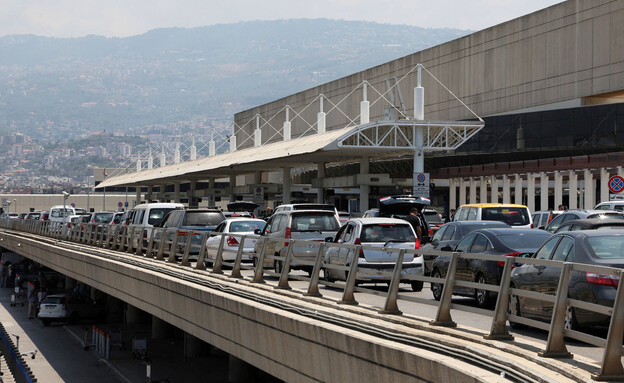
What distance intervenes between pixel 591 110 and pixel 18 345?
122 ft

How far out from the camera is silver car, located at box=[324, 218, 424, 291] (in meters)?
13.7

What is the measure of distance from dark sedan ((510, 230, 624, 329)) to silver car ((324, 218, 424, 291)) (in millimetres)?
1800

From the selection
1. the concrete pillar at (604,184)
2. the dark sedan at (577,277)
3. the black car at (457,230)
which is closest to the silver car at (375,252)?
the dark sedan at (577,277)

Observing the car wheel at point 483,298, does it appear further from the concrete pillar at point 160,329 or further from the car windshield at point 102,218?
the car windshield at point 102,218

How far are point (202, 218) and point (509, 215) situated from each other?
30.7 ft

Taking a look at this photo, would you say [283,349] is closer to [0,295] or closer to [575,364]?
[575,364]

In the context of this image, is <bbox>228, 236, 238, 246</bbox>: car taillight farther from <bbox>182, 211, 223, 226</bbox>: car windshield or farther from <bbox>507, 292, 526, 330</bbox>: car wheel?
<bbox>507, 292, 526, 330</bbox>: car wheel

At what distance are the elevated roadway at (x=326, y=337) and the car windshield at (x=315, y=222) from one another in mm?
2467

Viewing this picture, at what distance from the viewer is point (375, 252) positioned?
14.5 meters

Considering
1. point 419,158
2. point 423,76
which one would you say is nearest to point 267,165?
point 423,76

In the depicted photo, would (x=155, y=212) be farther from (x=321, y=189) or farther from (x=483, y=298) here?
(x=321, y=189)

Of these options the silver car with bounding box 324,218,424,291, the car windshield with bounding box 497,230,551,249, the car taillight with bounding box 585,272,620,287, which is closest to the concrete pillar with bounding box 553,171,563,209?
the silver car with bounding box 324,218,424,291

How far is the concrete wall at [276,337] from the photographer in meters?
10.8

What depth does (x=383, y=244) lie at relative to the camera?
69.3 feet
